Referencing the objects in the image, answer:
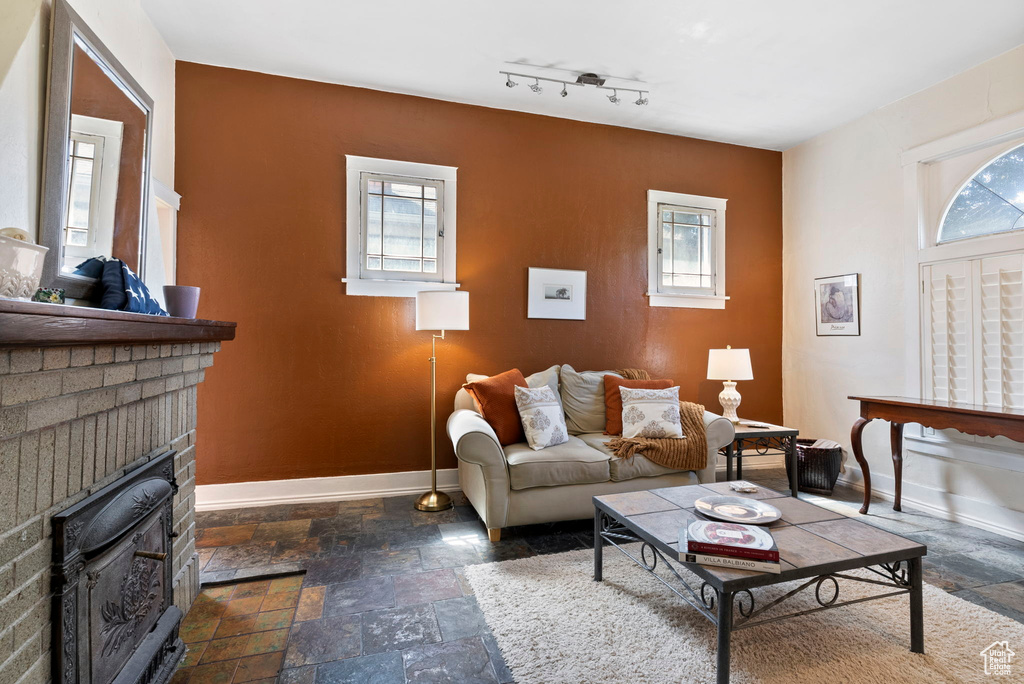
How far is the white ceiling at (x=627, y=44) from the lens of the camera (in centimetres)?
275

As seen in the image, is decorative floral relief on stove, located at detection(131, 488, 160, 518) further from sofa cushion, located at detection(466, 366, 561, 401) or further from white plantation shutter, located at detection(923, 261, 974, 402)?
white plantation shutter, located at detection(923, 261, 974, 402)

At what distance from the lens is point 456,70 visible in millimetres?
3402

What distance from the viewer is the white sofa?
2.75 metres

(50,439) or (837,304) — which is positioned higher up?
(837,304)

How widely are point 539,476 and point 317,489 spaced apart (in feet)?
5.55

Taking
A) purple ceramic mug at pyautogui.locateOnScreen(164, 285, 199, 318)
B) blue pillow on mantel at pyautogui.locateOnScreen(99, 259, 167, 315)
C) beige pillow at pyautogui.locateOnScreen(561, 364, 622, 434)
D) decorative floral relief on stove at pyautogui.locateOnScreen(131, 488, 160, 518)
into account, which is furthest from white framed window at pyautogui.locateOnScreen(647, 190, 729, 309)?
decorative floral relief on stove at pyautogui.locateOnScreen(131, 488, 160, 518)

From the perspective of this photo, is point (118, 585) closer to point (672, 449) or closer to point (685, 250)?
point (672, 449)

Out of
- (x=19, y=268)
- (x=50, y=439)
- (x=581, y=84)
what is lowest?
(x=50, y=439)

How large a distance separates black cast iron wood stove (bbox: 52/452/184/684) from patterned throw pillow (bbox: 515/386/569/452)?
1.81 meters

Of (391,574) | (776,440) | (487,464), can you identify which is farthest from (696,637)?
(776,440)

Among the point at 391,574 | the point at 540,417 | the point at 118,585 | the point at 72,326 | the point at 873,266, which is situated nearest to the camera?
the point at 72,326

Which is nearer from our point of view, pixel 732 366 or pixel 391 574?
pixel 391 574

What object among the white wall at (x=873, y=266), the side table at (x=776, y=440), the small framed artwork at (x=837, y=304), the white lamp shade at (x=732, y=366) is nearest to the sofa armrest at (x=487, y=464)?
the side table at (x=776, y=440)

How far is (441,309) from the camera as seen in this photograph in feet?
10.6
